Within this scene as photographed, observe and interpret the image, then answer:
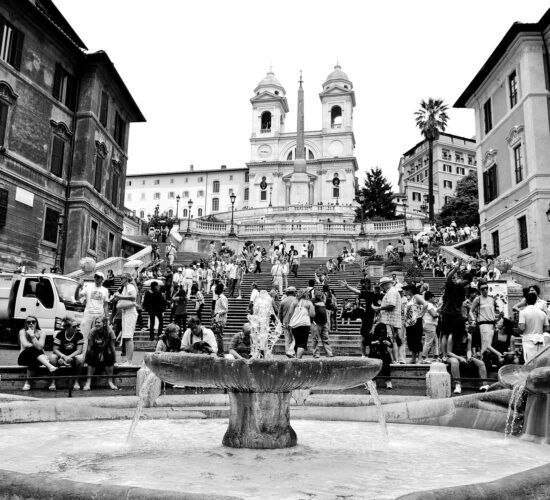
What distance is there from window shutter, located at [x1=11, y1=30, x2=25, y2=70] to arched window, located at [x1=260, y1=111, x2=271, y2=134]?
69656mm

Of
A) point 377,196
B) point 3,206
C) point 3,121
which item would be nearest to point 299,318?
point 3,206

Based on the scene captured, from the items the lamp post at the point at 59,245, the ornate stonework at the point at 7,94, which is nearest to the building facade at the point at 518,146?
the lamp post at the point at 59,245

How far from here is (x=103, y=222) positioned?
30.6 metres

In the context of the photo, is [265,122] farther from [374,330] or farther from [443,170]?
[374,330]

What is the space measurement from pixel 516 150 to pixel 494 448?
23.9 metres

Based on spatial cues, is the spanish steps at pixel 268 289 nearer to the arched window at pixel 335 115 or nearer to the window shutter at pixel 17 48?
the window shutter at pixel 17 48

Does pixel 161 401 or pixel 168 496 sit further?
pixel 161 401

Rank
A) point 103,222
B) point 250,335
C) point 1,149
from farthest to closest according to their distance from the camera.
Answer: point 103,222
point 1,149
point 250,335

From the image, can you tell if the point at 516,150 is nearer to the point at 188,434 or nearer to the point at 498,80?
the point at 498,80

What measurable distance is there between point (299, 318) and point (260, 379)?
20.8ft

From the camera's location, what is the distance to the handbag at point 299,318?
11.6m

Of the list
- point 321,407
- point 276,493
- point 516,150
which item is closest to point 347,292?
point 516,150

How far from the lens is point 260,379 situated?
5.35 meters

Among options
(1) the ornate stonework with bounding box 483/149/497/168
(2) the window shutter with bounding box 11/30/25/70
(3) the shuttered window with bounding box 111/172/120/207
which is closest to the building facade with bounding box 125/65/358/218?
(3) the shuttered window with bounding box 111/172/120/207
